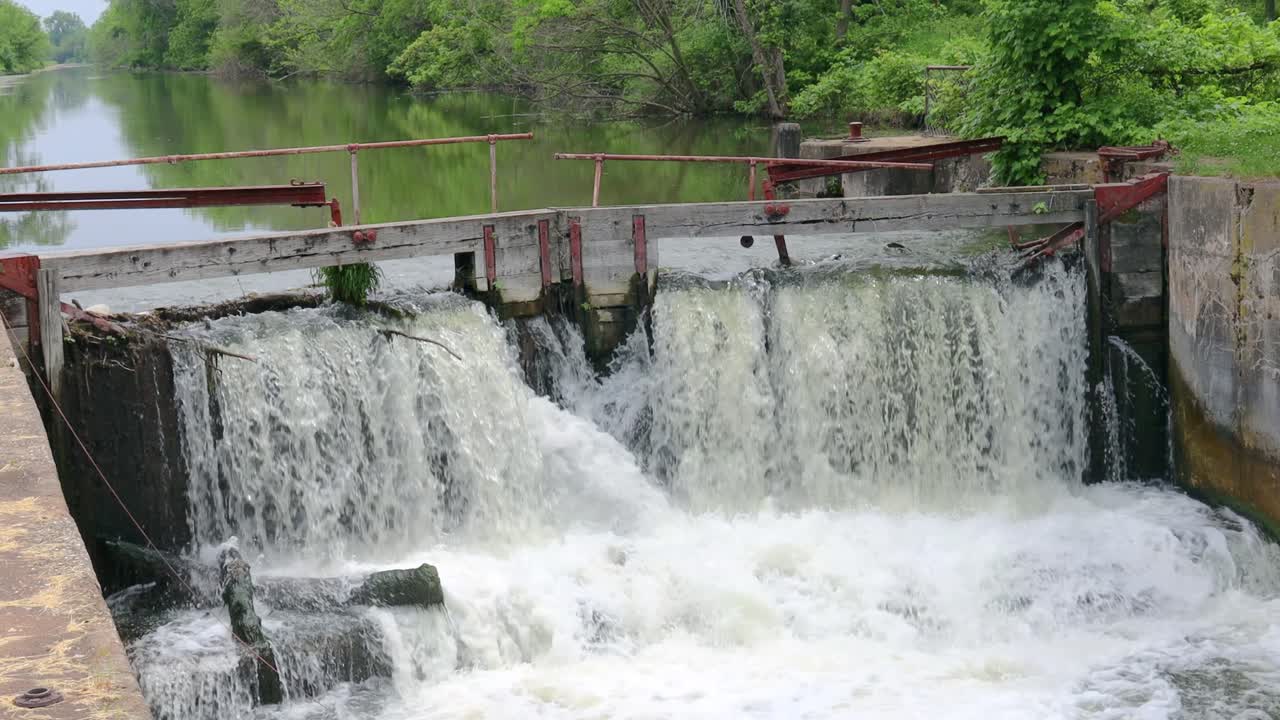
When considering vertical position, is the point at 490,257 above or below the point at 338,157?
below

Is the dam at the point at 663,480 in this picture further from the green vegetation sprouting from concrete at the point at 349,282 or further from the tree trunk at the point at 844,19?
the tree trunk at the point at 844,19

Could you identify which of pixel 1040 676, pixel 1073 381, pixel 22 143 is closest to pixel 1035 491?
pixel 1073 381

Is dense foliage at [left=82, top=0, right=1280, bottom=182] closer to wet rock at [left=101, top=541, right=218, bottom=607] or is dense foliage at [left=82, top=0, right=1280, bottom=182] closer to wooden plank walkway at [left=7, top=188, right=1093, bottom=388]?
wooden plank walkway at [left=7, top=188, right=1093, bottom=388]

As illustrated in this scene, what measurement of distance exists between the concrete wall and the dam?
4.3 inches

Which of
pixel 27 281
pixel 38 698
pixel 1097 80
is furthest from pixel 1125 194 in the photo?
pixel 38 698

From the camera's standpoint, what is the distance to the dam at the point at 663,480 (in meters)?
9.96

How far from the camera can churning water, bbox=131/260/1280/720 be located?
9852 millimetres

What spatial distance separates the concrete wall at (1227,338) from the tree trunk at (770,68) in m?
22.4

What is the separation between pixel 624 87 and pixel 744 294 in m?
25.6

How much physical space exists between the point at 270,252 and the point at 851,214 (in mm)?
5250

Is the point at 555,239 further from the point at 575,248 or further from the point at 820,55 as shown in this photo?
the point at 820,55

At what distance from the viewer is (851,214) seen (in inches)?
524

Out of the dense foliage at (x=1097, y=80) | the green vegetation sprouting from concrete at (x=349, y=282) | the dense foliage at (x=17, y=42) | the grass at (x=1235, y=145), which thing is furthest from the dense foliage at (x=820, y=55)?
the dense foliage at (x=17, y=42)

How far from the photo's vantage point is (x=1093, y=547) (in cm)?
1180
